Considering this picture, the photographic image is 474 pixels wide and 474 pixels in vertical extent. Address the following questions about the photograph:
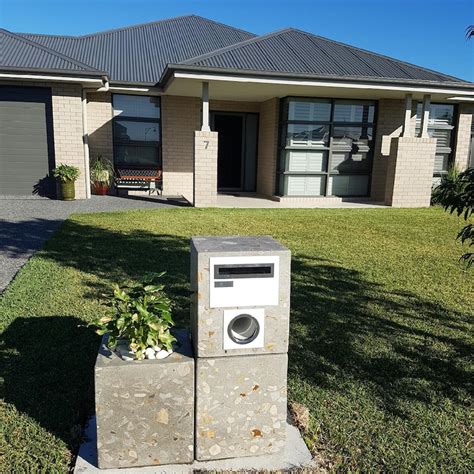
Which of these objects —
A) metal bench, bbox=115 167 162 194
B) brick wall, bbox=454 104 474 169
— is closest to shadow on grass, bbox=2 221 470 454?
metal bench, bbox=115 167 162 194

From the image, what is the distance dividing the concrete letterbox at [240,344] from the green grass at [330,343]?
424mm

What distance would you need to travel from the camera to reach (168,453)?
7.39 ft

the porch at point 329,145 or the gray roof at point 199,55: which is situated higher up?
the gray roof at point 199,55

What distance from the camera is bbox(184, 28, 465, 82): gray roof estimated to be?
10766 millimetres

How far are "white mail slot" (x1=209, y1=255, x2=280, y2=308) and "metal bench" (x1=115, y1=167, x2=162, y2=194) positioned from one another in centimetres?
1185

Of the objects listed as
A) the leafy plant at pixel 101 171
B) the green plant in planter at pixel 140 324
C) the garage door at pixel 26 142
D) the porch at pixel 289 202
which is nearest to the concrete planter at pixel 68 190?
the garage door at pixel 26 142

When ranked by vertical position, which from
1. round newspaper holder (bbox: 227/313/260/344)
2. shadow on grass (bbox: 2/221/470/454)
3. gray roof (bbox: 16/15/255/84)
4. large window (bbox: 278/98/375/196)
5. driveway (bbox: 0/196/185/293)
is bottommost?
shadow on grass (bbox: 2/221/470/454)

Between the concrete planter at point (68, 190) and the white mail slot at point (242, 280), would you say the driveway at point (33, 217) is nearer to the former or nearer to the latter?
the concrete planter at point (68, 190)

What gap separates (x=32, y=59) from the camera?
1148cm

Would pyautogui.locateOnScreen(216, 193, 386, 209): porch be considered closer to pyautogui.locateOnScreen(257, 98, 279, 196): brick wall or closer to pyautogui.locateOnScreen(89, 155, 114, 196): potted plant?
pyautogui.locateOnScreen(257, 98, 279, 196): brick wall

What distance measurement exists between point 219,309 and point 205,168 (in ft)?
30.4

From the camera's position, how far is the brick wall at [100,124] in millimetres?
13281

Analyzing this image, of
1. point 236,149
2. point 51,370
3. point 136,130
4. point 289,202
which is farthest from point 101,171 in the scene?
point 51,370

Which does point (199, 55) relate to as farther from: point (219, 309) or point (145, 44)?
point (219, 309)
